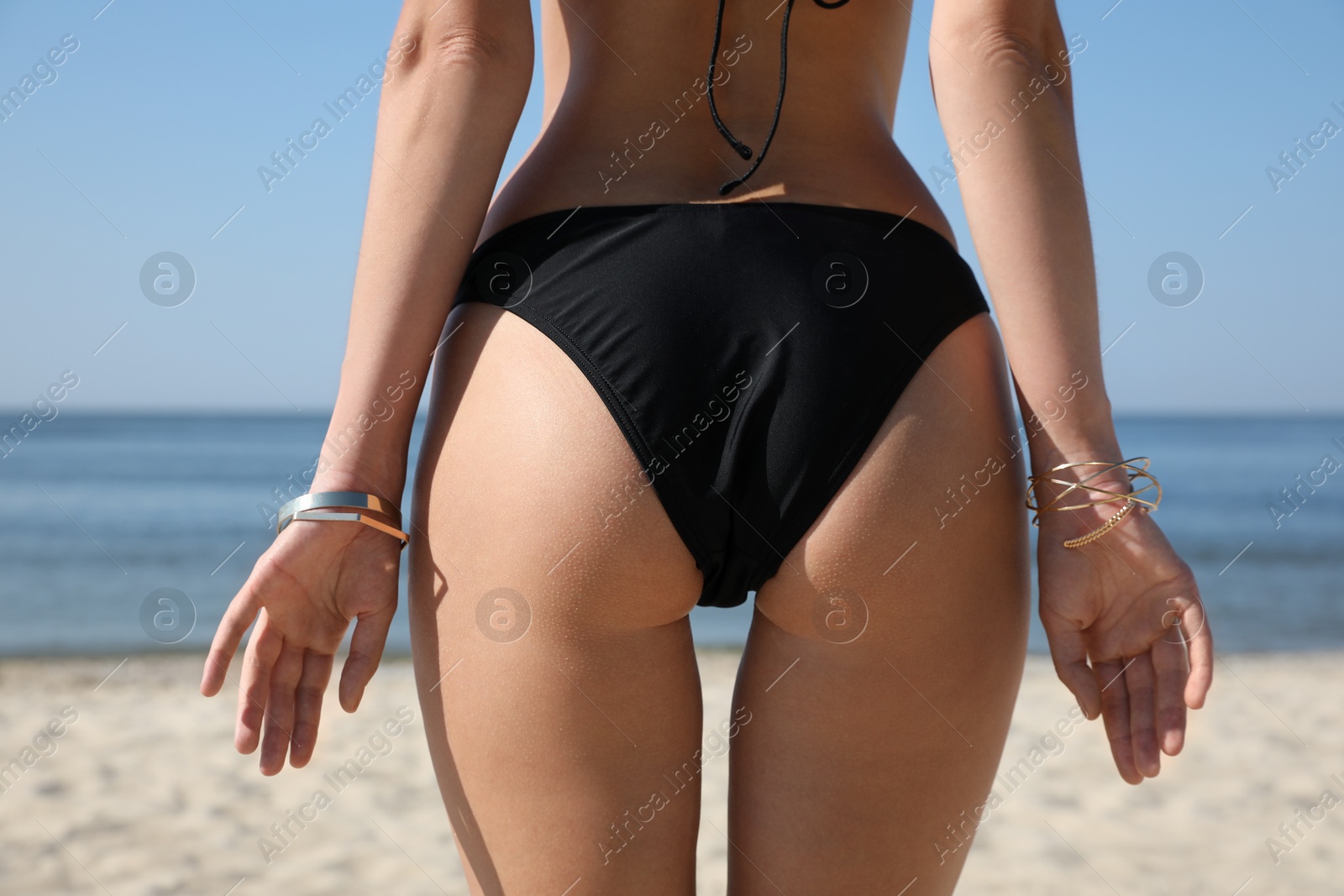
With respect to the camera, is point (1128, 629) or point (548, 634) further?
point (1128, 629)

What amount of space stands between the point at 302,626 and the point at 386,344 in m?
0.33

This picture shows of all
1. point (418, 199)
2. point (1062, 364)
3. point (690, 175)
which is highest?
point (418, 199)

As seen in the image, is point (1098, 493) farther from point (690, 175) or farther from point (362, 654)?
point (362, 654)

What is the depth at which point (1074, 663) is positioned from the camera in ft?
3.69

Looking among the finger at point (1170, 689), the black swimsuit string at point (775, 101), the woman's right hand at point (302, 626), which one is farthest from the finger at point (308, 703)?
the finger at point (1170, 689)

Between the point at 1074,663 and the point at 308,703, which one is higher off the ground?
the point at 308,703

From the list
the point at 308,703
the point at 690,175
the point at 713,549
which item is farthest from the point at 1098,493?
the point at 308,703

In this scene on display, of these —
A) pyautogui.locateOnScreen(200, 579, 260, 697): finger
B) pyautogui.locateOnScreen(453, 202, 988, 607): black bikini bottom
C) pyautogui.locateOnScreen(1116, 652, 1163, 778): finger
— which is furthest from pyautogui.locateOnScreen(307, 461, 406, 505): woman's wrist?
pyautogui.locateOnScreen(1116, 652, 1163, 778): finger

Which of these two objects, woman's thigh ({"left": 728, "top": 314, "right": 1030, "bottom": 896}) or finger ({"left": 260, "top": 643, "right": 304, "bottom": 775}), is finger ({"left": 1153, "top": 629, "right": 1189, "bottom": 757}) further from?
finger ({"left": 260, "top": 643, "right": 304, "bottom": 775})

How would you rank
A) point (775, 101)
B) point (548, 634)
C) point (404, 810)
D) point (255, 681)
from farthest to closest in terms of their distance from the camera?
point (404, 810)
point (775, 101)
point (255, 681)
point (548, 634)

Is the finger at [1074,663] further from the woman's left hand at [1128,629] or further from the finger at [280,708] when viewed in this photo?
the finger at [280,708]

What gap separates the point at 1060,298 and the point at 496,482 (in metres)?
0.67

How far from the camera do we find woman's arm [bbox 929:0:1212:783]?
1.08 metres

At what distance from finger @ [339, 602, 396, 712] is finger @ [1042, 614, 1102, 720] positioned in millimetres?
768
